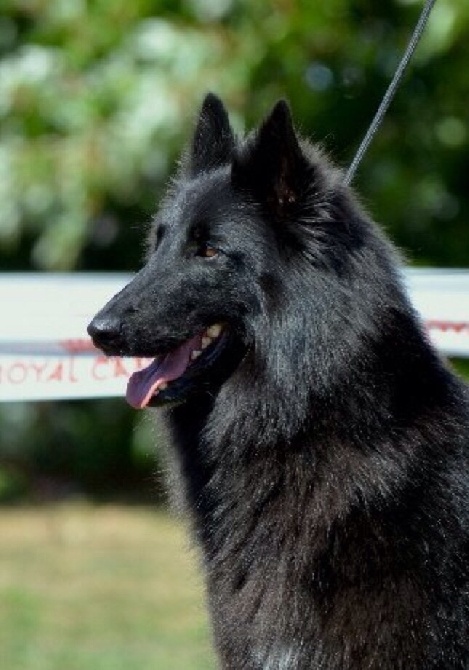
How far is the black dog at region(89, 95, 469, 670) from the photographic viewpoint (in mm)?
3689

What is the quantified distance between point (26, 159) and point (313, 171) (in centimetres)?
647

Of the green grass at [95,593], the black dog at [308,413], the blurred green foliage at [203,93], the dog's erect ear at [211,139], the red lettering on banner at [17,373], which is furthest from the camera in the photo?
the blurred green foliage at [203,93]

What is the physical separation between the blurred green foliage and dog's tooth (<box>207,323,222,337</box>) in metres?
5.67

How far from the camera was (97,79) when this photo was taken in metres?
9.98

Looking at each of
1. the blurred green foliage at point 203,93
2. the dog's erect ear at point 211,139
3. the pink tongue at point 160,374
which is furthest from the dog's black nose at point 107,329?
the blurred green foliage at point 203,93

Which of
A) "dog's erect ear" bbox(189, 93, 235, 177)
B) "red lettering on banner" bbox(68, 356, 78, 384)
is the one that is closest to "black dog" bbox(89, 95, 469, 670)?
"dog's erect ear" bbox(189, 93, 235, 177)

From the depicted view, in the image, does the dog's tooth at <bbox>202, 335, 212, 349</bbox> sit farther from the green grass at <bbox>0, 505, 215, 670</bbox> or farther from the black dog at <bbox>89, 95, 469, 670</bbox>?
the green grass at <bbox>0, 505, 215, 670</bbox>

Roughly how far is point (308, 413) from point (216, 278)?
440 mm

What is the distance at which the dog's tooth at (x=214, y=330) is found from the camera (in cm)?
384

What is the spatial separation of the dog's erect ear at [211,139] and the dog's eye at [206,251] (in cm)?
39

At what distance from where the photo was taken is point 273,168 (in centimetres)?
381

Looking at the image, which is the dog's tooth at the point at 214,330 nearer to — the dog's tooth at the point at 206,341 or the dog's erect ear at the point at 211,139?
the dog's tooth at the point at 206,341

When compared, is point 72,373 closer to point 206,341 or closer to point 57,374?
point 57,374

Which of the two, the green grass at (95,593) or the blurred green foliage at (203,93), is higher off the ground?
the blurred green foliage at (203,93)
